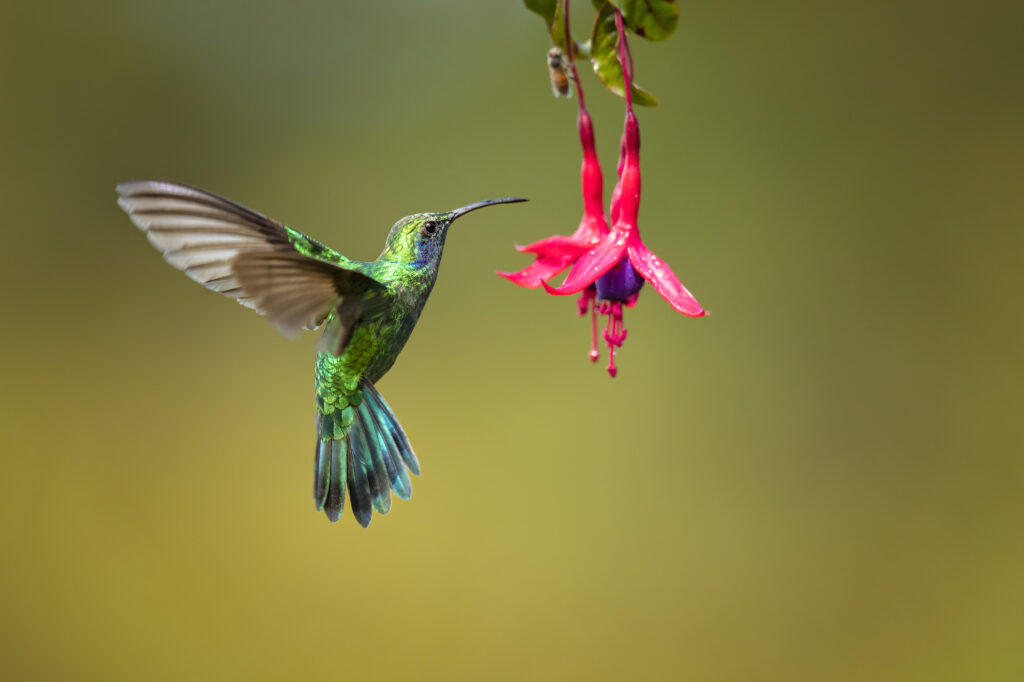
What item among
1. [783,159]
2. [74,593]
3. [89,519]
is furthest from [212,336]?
[783,159]

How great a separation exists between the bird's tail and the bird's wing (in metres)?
0.16

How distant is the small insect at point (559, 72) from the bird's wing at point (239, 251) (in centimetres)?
26

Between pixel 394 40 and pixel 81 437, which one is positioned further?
pixel 394 40

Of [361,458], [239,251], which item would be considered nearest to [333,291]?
[239,251]

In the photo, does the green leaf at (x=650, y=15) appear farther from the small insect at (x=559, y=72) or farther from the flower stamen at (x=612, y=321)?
the flower stamen at (x=612, y=321)

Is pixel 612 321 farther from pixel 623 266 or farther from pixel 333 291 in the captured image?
pixel 333 291

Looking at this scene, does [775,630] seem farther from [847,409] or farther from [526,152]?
[526,152]

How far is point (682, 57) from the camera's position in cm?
221

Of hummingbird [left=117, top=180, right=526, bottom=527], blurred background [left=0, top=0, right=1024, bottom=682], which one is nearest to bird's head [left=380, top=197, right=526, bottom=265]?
hummingbird [left=117, top=180, right=526, bottom=527]

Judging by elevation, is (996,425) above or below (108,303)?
below

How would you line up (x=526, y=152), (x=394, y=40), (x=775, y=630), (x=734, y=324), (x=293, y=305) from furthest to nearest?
(x=394, y=40), (x=526, y=152), (x=734, y=324), (x=775, y=630), (x=293, y=305)

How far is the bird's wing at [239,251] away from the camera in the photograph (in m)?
0.49

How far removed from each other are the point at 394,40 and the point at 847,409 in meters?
1.83

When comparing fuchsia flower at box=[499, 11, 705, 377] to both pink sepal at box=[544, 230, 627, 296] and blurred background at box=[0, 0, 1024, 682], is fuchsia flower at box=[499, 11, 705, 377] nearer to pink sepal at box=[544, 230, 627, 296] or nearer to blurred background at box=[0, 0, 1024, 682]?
pink sepal at box=[544, 230, 627, 296]
